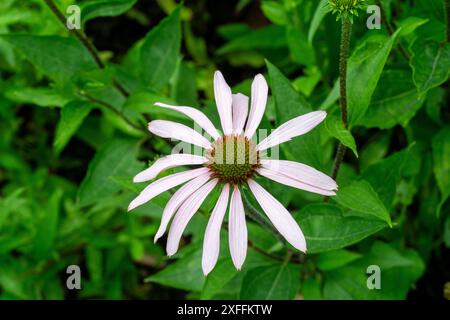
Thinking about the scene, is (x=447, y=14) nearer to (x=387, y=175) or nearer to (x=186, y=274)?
(x=387, y=175)

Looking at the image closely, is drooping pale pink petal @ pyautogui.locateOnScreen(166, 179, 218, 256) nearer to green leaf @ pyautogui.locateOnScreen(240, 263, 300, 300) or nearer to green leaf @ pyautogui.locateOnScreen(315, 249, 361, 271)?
green leaf @ pyautogui.locateOnScreen(240, 263, 300, 300)

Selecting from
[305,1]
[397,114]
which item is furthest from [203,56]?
[397,114]

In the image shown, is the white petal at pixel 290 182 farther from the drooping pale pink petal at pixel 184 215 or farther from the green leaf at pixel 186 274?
the green leaf at pixel 186 274

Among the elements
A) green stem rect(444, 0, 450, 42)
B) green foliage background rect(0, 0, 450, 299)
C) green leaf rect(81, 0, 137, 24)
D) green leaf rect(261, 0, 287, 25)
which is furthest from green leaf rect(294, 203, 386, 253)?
green leaf rect(261, 0, 287, 25)

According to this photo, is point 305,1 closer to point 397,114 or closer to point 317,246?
point 397,114

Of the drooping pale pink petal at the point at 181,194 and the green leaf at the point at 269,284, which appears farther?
the green leaf at the point at 269,284

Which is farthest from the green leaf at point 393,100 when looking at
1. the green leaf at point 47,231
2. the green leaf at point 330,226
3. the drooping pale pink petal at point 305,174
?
the green leaf at point 47,231

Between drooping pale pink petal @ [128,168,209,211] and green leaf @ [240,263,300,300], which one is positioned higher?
drooping pale pink petal @ [128,168,209,211]
